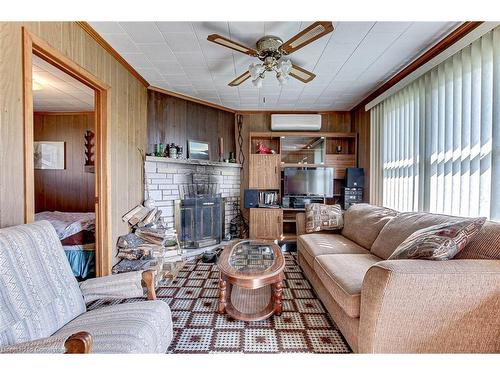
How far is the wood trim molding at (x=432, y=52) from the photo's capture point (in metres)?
1.88

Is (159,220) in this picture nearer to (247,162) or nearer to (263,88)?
(247,162)

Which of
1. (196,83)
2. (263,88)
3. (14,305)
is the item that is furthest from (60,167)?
(14,305)

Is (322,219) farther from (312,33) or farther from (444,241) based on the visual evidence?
(312,33)

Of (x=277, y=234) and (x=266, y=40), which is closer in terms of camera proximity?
(x=266, y=40)

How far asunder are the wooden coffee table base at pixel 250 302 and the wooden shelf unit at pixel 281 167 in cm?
173

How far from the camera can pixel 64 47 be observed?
1.75 meters

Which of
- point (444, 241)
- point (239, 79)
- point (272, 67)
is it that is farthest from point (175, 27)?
point (444, 241)

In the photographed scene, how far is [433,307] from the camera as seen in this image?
1161 millimetres

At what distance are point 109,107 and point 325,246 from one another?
261 cm

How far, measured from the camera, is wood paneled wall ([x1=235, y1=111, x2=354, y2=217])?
14.2 feet

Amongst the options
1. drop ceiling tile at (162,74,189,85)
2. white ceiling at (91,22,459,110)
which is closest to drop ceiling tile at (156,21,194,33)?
white ceiling at (91,22,459,110)

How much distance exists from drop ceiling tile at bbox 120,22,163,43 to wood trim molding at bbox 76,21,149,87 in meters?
0.28

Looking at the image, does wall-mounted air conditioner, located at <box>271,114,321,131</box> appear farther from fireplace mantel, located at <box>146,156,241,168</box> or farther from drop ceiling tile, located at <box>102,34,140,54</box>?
drop ceiling tile, located at <box>102,34,140,54</box>
